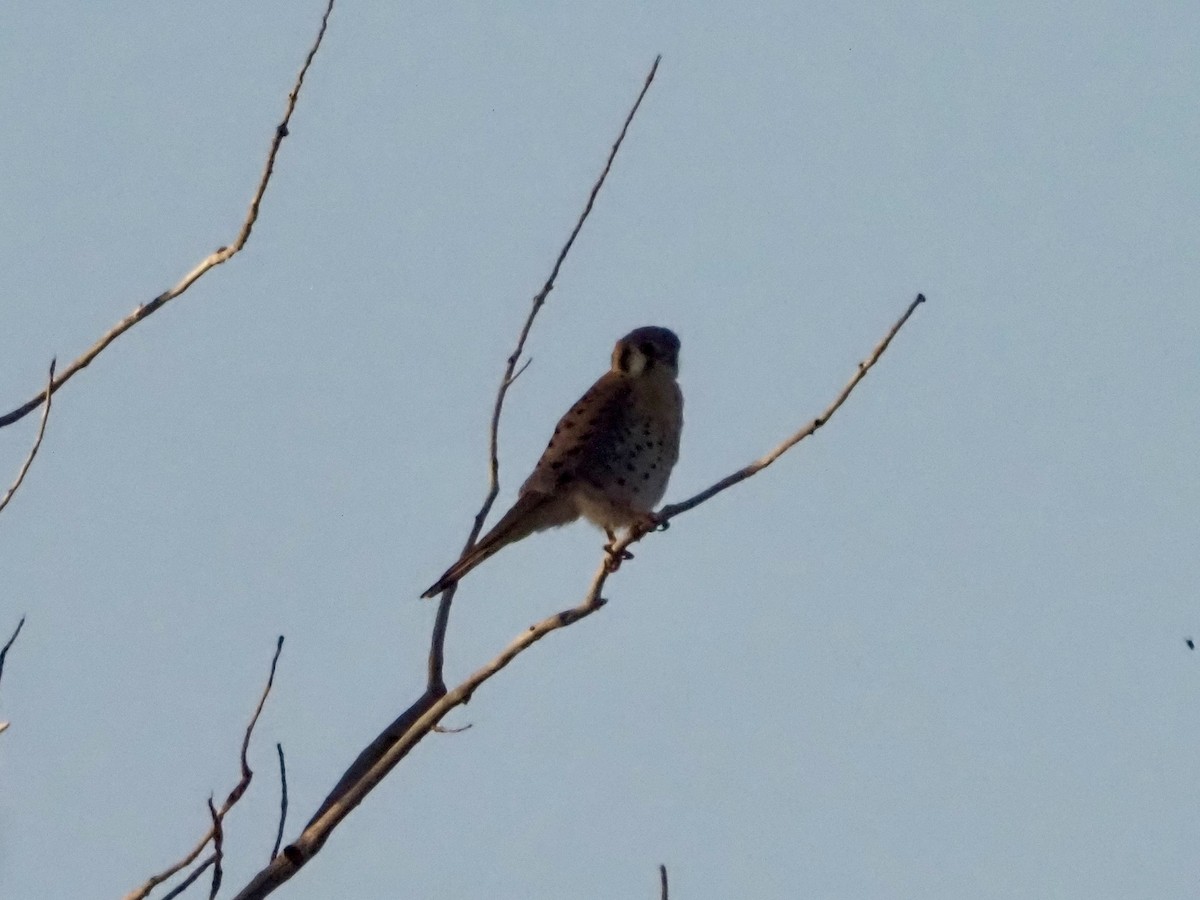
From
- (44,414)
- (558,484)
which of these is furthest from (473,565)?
(44,414)

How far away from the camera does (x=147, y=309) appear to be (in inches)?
145

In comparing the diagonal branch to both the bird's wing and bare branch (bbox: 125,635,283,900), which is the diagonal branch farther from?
the bird's wing

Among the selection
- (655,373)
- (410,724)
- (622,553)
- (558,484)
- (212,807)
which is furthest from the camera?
(655,373)

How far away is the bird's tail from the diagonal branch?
118 centimetres

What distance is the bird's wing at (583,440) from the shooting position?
7.08 m

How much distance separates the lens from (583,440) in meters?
7.21

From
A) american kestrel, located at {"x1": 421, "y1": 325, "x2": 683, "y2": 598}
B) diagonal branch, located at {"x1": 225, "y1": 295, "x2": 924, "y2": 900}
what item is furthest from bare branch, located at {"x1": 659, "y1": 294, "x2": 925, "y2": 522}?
american kestrel, located at {"x1": 421, "y1": 325, "x2": 683, "y2": 598}

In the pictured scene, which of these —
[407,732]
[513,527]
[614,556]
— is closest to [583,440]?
[513,527]

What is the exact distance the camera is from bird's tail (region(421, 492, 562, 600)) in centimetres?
590

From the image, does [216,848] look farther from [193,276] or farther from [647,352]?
[647,352]

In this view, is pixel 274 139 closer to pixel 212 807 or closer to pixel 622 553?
pixel 212 807

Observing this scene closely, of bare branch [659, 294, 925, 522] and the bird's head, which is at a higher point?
the bird's head

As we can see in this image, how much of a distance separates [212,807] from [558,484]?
347 centimetres

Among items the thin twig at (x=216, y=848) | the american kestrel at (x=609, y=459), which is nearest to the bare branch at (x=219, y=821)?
the thin twig at (x=216, y=848)
